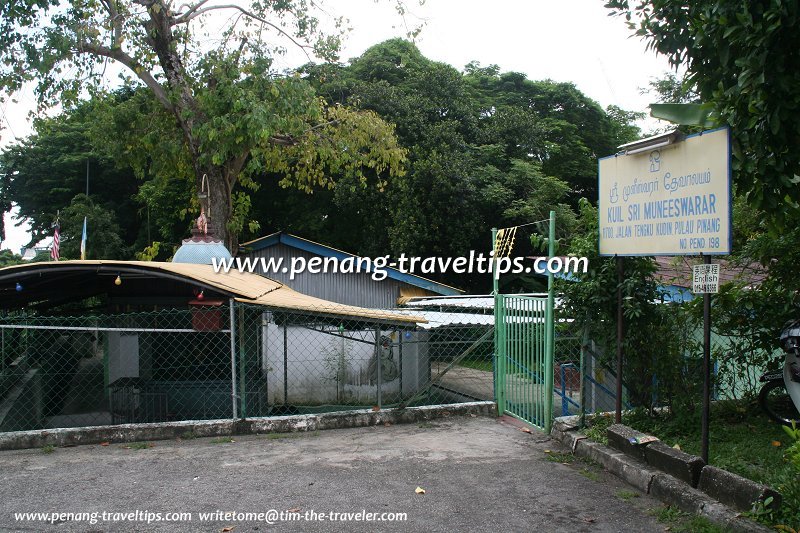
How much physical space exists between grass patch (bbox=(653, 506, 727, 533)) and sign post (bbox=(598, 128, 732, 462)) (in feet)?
1.73

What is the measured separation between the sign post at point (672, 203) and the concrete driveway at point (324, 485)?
1.09 meters

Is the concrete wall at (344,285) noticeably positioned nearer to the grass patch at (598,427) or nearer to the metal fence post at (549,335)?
the metal fence post at (549,335)

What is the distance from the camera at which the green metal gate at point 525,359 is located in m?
7.37

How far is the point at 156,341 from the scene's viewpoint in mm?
10750

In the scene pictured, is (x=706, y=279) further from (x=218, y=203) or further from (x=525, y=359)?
(x=218, y=203)

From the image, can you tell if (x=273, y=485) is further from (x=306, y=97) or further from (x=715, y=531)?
(x=306, y=97)

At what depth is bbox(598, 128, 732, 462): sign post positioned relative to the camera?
518 cm

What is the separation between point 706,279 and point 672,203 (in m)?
0.83

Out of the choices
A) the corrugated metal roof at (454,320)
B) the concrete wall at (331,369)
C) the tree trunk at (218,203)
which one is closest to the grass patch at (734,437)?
the corrugated metal roof at (454,320)

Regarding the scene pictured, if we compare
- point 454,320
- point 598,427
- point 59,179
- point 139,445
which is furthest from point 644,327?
point 59,179

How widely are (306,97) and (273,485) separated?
448 inches

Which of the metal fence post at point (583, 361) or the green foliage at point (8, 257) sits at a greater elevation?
the green foliage at point (8, 257)

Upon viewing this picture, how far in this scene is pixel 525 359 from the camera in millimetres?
7844

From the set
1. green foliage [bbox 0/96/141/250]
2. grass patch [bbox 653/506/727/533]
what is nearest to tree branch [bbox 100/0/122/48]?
grass patch [bbox 653/506/727/533]
